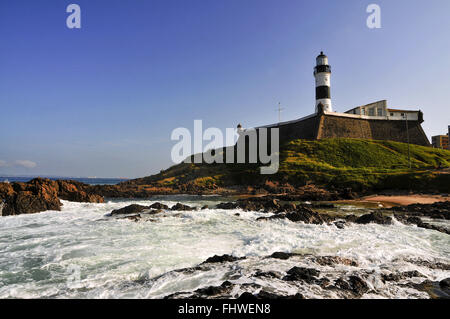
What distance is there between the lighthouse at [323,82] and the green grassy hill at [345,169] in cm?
1017

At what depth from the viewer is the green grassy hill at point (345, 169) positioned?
3383 cm

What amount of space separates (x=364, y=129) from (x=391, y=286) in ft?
202

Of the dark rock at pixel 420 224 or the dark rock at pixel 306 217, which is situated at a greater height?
the dark rock at pixel 306 217

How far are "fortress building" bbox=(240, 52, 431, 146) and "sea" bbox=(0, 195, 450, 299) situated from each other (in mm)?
45447

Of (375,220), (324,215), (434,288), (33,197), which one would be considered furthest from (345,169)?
(33,197)

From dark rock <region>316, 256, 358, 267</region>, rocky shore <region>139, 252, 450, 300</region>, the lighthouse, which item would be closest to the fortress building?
the lighthouse

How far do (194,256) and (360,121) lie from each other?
205 feet

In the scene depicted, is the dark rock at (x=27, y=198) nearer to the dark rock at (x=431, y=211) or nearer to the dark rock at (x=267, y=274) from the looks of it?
the dark rock at (x=267, y=274)

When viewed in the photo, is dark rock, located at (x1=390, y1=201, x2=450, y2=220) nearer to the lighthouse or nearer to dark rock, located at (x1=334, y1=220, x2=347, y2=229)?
dark rock, located at (x1=334, y1=220, x2=347, y2=229)

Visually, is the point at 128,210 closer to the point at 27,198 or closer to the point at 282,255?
the point at 27,198

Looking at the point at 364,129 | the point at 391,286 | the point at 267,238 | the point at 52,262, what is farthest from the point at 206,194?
the point at 364,129

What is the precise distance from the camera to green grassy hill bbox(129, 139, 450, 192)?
111 feet

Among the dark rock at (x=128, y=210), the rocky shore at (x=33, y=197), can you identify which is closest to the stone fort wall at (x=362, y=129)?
the dark rock at (x=128, y=210)
